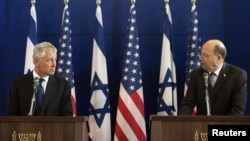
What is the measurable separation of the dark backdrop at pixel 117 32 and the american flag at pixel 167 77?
32 centimetres

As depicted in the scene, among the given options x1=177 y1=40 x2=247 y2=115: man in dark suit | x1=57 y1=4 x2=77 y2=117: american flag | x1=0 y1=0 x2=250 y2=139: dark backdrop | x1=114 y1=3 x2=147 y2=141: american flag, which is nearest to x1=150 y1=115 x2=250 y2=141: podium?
x1=177 y1=40 x2=247 y2=115: man in dark suit

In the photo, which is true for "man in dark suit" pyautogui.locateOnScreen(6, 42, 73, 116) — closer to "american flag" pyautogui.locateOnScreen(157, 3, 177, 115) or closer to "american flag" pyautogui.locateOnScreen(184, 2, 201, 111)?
"american flag" pyautogui.locateOnScreen(157, 3, 177, 115)

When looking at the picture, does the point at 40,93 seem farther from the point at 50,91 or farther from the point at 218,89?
the point at 218,89

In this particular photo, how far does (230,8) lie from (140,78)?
5.40 feet

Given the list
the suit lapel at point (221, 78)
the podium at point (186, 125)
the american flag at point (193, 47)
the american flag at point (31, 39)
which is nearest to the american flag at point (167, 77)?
A: the american flag at point (193, 47)

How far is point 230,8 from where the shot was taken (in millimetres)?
6418

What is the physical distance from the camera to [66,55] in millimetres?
6035

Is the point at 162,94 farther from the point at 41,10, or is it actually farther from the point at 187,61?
the point at 41,10

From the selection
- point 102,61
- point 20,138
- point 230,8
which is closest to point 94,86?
point 102,61

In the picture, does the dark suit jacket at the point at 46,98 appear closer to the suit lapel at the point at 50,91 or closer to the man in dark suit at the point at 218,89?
the suit lapel at the point at 50,91

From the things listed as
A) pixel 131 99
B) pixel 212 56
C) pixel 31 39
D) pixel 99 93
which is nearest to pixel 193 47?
pixel 131 99

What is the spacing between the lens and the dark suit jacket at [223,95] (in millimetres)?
4215

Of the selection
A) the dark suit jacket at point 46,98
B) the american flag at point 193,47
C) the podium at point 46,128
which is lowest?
the podium at point 46,128

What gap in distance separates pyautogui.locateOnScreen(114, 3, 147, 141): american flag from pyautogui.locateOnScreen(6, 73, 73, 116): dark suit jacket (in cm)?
159
